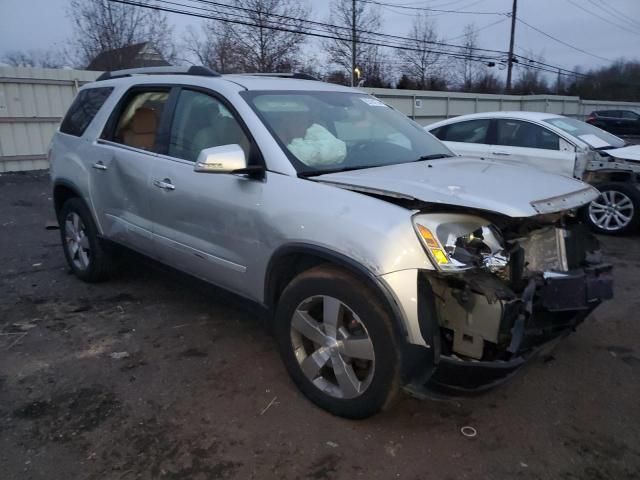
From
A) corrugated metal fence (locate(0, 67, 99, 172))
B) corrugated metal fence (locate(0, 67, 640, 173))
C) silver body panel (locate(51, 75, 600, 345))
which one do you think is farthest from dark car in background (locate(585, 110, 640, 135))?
silver body panel (locate(51, 75, 600, 345))

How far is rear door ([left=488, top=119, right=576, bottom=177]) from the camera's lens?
7203mm

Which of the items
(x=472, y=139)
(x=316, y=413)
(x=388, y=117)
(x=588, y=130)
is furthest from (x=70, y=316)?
(x=588, y=130)

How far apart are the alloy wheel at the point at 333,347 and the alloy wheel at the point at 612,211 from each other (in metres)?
5.30

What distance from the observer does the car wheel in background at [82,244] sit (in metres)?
4.74

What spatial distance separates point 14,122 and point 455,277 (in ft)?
42.4

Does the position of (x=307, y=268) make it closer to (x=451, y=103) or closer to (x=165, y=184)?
(x=165, y=184)

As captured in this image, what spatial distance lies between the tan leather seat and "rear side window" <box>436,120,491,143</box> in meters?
5.41

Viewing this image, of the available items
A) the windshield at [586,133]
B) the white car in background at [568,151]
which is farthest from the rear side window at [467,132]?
the windshield at [586,133]

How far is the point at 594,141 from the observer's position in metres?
7.42

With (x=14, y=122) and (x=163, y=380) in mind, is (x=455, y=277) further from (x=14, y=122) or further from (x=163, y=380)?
(x=14, y=122)

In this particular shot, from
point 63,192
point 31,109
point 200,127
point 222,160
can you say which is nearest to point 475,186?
point 222,160

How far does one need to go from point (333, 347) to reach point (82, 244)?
3221 mm

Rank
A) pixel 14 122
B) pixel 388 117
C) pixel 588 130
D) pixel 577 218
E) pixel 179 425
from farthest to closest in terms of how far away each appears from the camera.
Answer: pixel 14 122
pixel 588 130
pixel 388 117
pixel 577 218
pixel 179 425

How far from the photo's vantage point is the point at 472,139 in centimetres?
809
